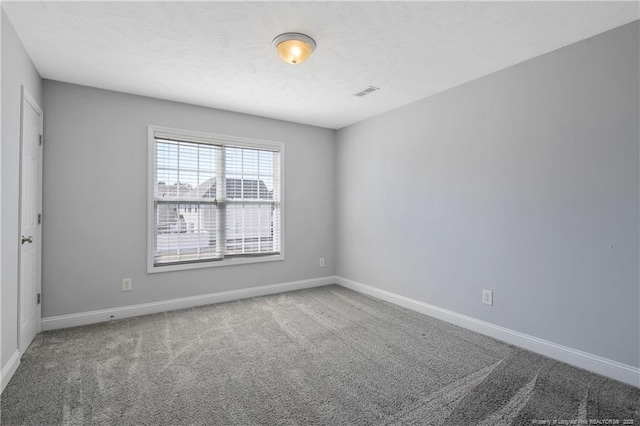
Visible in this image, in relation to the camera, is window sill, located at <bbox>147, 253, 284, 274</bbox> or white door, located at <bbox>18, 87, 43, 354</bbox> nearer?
white door, located at <bbox>18, 87, 43, 354</bbox>

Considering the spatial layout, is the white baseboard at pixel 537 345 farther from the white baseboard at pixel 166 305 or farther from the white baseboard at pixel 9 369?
the white baseboard at pixel 9 369

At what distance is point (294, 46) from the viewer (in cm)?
234

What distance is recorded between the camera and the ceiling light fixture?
90.7 inches

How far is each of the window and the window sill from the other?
11 millimetres

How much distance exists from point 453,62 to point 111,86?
3.33 m

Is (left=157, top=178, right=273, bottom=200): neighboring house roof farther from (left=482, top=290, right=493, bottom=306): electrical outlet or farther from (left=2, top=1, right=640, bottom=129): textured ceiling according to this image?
(left=482, top=290, right=493, bottom=306): electrical outlet

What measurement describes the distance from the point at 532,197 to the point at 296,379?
2392mm

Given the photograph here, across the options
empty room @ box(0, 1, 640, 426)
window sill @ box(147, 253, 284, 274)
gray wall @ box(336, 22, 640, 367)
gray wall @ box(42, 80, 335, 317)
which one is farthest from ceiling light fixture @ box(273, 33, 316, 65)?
window sill @ box(147, 253, 284, 274)

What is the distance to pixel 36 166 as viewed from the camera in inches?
116

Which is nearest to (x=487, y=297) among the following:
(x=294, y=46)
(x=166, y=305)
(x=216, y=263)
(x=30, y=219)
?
(x=294, y=46)

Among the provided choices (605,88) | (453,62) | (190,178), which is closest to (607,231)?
(605,88)

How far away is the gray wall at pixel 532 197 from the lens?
88.3 inches

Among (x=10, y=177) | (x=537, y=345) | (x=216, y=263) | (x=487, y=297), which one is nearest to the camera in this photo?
(x=10, y=177)

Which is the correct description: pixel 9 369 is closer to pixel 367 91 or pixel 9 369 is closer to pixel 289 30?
pixel 289 30
